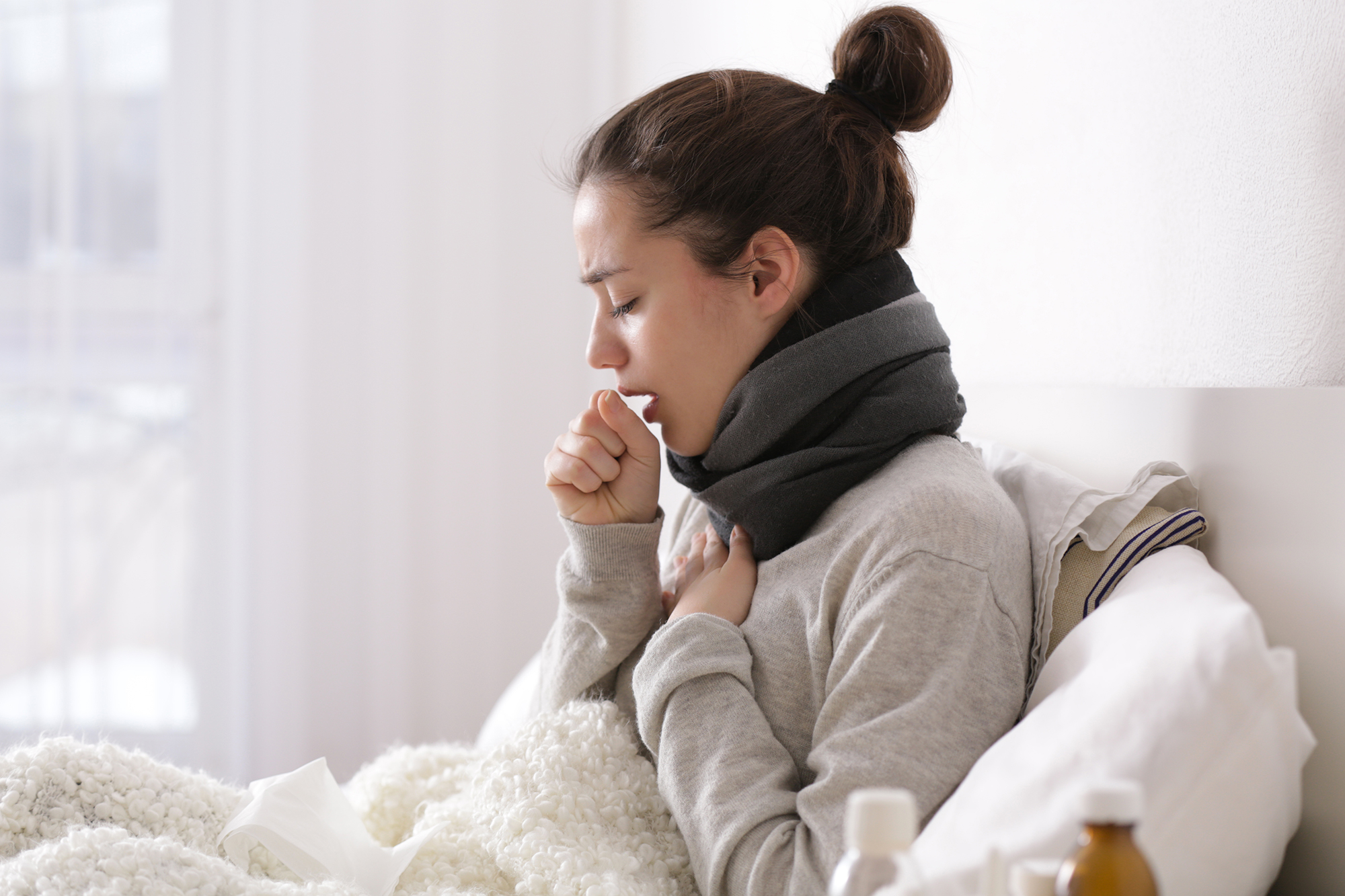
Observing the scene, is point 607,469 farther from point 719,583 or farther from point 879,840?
→ point 879,840

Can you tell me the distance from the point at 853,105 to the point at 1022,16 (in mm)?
313

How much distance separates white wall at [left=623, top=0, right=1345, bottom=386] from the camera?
81cm

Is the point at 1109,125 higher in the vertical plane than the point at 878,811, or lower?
higher

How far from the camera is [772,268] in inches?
41.1

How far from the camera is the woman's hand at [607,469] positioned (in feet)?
3.66

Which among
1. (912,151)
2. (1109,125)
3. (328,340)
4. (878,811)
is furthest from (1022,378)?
(328,340)

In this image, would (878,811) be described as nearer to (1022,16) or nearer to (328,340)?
(1022,16)

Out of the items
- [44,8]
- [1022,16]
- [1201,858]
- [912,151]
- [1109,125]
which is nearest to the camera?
[1201,858]

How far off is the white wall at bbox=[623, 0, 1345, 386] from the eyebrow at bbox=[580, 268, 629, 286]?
49 centimetres

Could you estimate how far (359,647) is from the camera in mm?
2621

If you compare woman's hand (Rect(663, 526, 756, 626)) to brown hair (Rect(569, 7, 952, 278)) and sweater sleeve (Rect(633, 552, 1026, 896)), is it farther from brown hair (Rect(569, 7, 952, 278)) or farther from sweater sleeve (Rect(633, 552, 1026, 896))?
brown hair (Rect(569, 7, 952, 278))

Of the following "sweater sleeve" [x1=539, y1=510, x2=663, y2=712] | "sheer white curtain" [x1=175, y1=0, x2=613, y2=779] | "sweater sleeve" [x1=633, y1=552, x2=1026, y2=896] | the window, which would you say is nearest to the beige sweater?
"sweater sleeve" [x1=633, y1=552, x2=1026, y2=896]

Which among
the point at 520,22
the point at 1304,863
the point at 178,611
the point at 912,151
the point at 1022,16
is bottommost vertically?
the point at 178,611

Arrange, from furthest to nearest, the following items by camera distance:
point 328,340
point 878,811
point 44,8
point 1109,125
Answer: point 328,340 → point 44,8 → point 1109,125 → point 878,811
